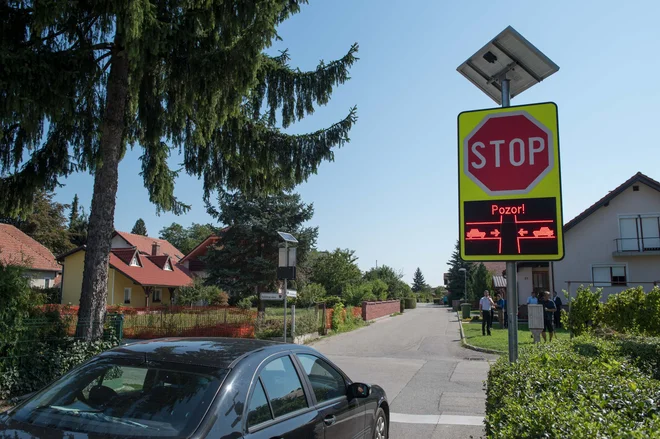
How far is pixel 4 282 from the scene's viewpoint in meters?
8.16

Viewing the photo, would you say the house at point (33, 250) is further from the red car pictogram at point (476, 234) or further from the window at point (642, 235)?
the window at point (642, 235)

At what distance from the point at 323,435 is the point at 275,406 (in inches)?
27.0

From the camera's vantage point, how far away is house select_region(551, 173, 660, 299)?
30.1 meters

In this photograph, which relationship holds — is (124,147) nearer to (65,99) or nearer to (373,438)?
(65,99)

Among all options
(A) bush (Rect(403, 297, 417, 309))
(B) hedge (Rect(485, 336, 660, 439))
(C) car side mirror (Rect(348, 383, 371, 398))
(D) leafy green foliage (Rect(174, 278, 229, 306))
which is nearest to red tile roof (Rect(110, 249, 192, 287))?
(D) leafy green foliage (Rect(174, 278, 229, 306))

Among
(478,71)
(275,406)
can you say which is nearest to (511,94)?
(478,71)

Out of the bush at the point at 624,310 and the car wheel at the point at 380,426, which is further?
the bush at the point at 624,310

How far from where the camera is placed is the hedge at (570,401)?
2.70 metres

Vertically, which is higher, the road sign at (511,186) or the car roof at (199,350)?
the road sign at (511,186)

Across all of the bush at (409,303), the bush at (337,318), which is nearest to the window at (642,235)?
the bush at (337,318)

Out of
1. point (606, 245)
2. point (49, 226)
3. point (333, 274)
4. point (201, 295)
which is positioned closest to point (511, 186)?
point (606, 245)

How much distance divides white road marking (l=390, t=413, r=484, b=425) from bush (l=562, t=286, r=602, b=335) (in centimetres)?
726

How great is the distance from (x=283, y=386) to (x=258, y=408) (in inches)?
18.6

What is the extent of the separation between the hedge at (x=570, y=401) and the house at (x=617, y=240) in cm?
2798
